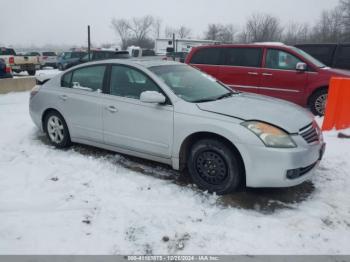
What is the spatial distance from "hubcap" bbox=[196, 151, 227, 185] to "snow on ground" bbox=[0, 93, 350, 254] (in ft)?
0.67

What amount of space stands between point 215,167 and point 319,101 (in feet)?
17.6

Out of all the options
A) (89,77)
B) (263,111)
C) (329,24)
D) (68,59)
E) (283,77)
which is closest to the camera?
(263,111)

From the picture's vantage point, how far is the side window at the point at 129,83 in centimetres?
434

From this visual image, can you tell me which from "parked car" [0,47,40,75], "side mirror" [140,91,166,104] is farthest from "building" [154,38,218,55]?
"side mirror" [140,91,166,104]

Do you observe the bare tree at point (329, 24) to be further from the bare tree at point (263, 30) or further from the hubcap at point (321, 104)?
the hubcap at point (321, 104)

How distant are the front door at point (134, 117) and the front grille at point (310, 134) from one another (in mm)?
1544

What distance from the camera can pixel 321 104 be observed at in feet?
26.3

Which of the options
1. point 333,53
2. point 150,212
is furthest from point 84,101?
point 333,53

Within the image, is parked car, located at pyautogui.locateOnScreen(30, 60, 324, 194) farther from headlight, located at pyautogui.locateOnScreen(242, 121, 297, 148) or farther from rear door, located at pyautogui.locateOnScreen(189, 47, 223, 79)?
rear door, located at pyautogui.locateOnScreen(189, 47, 223, 79)

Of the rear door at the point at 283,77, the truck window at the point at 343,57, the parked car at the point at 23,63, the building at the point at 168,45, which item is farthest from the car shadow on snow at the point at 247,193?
the building at the point at 168,45

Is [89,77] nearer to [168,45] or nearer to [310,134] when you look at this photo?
[310,134]

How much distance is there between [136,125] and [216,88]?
132cm

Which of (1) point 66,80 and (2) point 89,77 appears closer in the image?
(2) point 89,77

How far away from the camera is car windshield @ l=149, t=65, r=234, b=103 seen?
4266 millimetres
